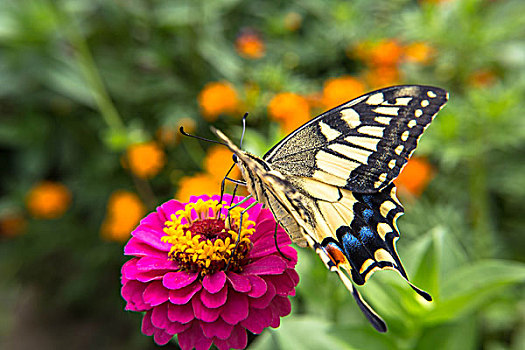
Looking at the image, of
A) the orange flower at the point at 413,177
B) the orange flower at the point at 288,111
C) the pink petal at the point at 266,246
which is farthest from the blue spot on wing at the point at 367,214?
the orange flower at the point at 413,177

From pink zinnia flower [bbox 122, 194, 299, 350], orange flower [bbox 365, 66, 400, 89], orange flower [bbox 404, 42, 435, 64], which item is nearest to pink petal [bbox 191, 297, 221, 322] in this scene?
pink zinnia flower [bbox 122, 194, 299, 350]

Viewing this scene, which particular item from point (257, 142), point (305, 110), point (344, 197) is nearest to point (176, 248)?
point (344, 197)

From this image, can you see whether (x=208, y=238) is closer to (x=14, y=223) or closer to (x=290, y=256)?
(x=290, y=256)

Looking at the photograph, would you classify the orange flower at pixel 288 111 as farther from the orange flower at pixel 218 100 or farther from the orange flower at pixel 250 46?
the orange flower at pixel 250 46

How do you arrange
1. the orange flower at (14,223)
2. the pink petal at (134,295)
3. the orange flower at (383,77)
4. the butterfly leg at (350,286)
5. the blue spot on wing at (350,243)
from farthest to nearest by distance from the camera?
1. the orange flower at (14,223)
2. the orange flower at (383,77)
3. the blue spot on wing at (350,243)
4. the pink petal at (134,295)
5. the butterfly leg at (350,286)

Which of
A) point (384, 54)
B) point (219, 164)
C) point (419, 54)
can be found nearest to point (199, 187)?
point (219, 164)

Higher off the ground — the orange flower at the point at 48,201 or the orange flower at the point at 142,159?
the orange flower at the point at 48,201

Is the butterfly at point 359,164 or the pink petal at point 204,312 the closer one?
the pink petal at point 204,312

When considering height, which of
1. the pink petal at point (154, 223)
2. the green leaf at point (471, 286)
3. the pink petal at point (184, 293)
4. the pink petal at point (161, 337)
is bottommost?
Result: the green leaf at point (471, 286)
